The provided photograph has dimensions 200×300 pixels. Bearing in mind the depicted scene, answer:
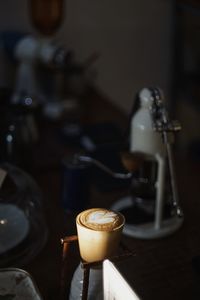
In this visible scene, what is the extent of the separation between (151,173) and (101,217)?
1.14ft

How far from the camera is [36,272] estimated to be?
38.7 inches

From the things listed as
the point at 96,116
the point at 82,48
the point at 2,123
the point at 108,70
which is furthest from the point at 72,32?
the point at 2,123

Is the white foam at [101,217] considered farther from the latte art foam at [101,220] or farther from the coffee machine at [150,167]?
the coffee machine at [150,167]

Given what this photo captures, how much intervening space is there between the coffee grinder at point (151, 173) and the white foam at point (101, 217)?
0.22 m

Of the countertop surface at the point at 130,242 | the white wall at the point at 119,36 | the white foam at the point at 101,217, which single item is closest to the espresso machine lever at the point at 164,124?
the countertop surface at the point at 130,242

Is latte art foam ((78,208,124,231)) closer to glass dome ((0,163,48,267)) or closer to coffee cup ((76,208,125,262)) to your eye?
coffee cup ((76,208,125,262))

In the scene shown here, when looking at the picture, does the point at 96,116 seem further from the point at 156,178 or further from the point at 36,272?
the point at 36,272

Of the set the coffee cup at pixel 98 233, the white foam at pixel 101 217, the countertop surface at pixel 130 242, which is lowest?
the countertop surface at pixel 130 242

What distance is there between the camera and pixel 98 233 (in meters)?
0.76

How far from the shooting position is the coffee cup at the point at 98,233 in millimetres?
762

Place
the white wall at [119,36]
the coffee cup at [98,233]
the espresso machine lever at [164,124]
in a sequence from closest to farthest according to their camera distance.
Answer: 1. the coffee cup at [98,233]
2. the espresso machine lever at [164,124]
3. the white wall at [119,36]

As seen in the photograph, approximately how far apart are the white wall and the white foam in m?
1.24

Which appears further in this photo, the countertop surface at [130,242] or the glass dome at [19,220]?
the glass dome at [19,220]

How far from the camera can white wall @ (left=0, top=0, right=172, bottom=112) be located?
1995 mm
